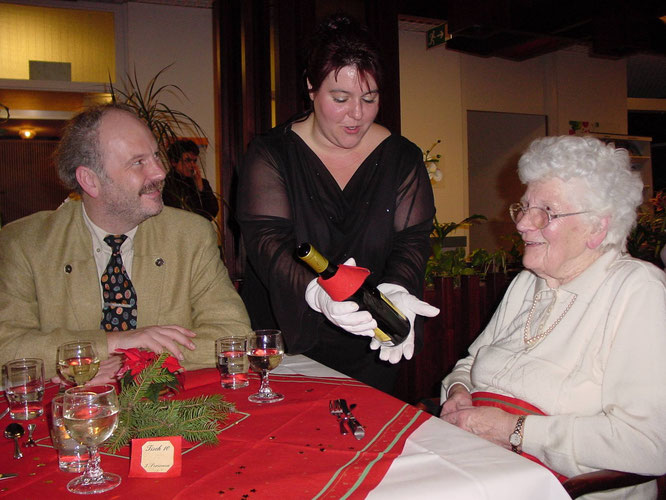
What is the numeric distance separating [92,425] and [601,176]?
63.2 inches

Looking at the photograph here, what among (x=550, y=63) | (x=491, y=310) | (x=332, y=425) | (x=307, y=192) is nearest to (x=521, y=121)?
(x=550, y=63)

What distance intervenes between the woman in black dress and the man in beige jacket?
8.5 inches

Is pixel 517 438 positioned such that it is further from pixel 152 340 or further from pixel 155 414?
pixel 152 340

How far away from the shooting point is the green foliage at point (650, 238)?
4.39m

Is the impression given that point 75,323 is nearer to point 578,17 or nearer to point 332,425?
point 332,425

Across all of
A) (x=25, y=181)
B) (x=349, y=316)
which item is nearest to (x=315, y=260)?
(x=349, y=316)

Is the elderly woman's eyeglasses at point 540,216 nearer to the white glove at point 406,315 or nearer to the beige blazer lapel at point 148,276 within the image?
the white glove at point 406,315

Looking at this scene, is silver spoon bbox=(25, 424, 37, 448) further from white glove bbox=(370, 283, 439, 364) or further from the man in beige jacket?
white glove bbox=(370, 283, 439, 364)

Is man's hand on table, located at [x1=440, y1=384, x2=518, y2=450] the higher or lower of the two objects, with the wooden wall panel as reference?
lower

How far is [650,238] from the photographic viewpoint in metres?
4.50

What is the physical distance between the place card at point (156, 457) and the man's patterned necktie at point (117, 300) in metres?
1.21

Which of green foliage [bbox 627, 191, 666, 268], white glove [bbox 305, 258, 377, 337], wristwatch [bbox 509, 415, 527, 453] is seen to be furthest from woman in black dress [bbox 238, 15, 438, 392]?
green foliage [bbox 627, 191, 666, 268]

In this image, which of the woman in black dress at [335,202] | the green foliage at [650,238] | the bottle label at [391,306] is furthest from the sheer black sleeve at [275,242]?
the green foliage at [650,238]

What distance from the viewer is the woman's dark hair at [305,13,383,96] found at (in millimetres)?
2021
